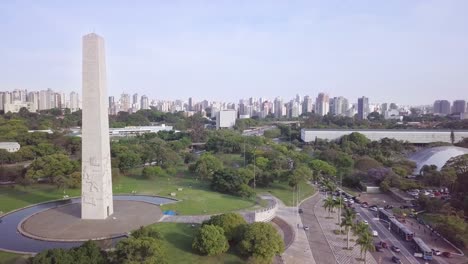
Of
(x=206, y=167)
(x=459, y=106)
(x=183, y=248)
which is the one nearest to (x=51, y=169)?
(x=206, y=167)

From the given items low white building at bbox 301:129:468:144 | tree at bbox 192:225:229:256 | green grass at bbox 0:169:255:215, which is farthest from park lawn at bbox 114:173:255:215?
low white building at bbox 301:129:468:144

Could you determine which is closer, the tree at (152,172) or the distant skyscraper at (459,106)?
the tree at (152,172)

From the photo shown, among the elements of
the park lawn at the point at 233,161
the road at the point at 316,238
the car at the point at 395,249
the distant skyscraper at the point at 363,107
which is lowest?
the car at the point at 395,249

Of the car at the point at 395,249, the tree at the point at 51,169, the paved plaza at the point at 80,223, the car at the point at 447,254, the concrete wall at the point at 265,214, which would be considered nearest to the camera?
the paved plaza at the point at 80,223

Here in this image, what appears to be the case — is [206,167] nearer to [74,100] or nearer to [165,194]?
[165,194]

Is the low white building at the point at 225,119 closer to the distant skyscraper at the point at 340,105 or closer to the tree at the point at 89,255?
the distant skyscraper at the point at 340,105

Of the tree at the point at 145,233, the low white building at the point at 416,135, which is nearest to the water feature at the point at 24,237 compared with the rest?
the tree at the point at 145,233

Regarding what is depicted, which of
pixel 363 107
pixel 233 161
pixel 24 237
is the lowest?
pixel 24 237
